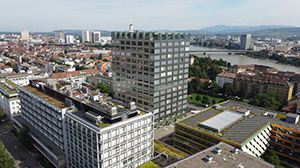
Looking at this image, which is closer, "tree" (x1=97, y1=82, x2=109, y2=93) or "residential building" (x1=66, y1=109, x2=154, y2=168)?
"residential building" (x1=66, y1=109, x2=154, y2=168)

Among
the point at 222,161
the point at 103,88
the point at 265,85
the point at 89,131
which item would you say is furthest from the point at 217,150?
the point at 103,88

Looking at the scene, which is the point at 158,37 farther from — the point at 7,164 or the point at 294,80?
the point at 294,80

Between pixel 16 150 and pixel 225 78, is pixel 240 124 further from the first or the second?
pixel 225 78

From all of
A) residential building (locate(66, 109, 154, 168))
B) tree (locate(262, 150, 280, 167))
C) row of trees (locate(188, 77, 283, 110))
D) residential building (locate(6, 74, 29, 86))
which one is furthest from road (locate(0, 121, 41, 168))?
row of trees (locate(188, 77, 283, 110))

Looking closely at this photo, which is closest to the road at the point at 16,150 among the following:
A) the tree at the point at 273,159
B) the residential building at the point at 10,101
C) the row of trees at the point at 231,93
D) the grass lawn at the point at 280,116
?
the residential building at the point at 10,101

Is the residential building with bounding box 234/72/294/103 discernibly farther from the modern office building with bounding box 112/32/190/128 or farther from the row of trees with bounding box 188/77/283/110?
the modern office building with bounding box 112/32/190/128

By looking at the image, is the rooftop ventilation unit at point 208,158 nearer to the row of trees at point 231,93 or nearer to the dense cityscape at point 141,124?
the dense cityscape at point 141,124

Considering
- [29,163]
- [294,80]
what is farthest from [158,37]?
[294,80]

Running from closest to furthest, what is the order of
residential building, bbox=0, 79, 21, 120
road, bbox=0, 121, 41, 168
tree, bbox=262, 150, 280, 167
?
tree, bbox=262, 150, 280, 167 < road, bbox=0, 121, 41, 168 < residential building, bbox=0, 79, 21, 120
